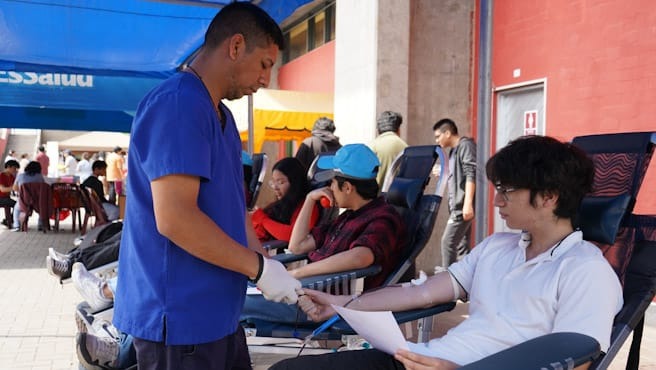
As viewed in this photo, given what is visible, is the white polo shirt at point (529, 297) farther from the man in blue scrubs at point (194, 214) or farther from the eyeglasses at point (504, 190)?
the man in blue scrubs at point (194, 214)

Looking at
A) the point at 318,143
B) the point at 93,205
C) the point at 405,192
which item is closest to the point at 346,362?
the point at 405,192

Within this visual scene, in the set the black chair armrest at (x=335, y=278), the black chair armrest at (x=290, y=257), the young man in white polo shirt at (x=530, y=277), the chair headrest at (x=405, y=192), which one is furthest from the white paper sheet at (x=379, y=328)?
the black chair armrest at (x=290, y=257)

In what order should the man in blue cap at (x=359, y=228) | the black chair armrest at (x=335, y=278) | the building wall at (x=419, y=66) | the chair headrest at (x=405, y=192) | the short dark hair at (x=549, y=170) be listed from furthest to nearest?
the building wall at (x=419, y=66)
the chair headrest at (x=405, y=192)
the man in blue cap at (x=359, y=228)
the black chair armrest at (x=335, y=278)
the short dark hair at (x=549, y=170)

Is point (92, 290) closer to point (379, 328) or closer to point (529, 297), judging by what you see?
point (379, 328)

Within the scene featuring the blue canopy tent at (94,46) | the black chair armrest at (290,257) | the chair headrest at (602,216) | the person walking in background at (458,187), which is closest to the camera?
the chair headrest at (602,216)

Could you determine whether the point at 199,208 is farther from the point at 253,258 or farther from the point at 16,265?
the point at 16,265

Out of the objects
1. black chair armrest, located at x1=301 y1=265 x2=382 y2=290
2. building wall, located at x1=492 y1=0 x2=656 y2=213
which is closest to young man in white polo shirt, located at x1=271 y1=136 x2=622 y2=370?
black chair armrest, located at x1=301 y1=265 x2=382 y2=290

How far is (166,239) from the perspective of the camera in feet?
5.42

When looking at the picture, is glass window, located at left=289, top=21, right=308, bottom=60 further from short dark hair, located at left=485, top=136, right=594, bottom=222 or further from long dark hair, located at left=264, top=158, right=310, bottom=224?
short dark hair, located at left=485, top=136, right=594, bottom=222

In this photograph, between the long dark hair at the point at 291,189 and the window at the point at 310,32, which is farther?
the window at the point at 310,32

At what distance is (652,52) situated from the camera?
210 inches

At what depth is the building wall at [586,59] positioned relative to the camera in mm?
5430

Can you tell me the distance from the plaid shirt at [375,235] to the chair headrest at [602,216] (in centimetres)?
105

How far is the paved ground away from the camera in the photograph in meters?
4.15
